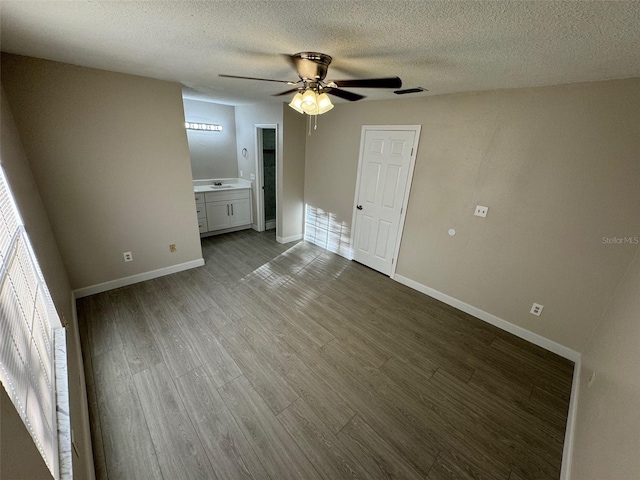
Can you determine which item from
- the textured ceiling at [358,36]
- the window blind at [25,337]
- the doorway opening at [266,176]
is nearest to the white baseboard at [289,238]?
the doorway opening at [266,176]

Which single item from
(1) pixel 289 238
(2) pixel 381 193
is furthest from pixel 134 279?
(2) pixel 381 193

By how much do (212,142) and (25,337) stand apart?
14.3 ft

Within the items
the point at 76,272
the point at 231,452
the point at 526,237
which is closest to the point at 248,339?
the point at 231,452

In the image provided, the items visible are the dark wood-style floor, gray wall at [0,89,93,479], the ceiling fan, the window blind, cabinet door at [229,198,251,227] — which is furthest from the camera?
cabinet door at [229,198,251,227]

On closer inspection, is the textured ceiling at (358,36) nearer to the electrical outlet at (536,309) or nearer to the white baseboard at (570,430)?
the electrical outlet at (536,309)

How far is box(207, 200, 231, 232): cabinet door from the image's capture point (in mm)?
4484

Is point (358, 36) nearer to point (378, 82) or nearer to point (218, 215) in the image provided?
point (378, 82)

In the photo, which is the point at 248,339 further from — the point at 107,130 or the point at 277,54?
the point at 107,130

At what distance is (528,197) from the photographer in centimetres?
235

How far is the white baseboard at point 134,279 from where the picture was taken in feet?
9.32

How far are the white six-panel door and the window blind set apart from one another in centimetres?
323

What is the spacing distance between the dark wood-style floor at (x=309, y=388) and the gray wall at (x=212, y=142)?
8.11 feet

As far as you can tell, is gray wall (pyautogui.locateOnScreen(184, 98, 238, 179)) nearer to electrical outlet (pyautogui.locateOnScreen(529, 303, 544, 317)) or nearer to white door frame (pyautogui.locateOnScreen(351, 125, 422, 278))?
white door frame (pyautogui.locateOnScreen(351, 125, 422, 278))

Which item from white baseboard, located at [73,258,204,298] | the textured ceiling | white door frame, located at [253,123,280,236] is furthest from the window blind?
white door frame, located at [253,123,280,236]
